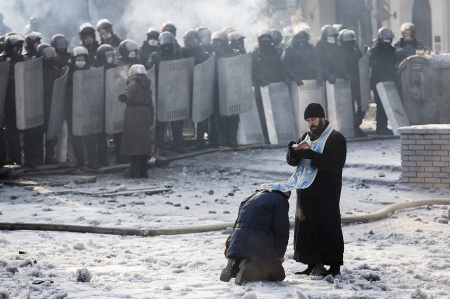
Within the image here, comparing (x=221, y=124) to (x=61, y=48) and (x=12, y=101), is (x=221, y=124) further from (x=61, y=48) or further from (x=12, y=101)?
(x=12, y=101)

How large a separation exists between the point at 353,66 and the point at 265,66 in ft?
5.74

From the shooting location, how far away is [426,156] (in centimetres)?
1536

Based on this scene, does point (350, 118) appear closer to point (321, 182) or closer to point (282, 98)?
point (282, 98)

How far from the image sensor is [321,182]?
10000 mm

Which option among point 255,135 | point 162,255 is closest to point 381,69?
point 255,135

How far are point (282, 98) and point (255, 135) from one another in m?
0.82

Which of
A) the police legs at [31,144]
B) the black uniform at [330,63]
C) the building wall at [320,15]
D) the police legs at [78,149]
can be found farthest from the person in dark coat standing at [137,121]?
the building wall at [320,15]

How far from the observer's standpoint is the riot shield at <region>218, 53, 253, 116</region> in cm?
2055

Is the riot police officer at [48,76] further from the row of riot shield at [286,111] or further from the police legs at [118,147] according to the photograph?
the row of riot shield at [286,111]

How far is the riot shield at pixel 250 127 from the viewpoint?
21.2m

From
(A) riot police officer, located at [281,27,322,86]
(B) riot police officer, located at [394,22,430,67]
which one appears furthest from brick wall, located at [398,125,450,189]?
(B) riot police officer, located at [394,22,430,67]

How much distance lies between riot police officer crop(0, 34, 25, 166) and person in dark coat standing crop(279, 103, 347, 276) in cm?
879

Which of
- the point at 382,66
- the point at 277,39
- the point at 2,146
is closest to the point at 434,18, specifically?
the point at 277,39

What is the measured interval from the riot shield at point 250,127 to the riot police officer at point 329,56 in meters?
1.48
